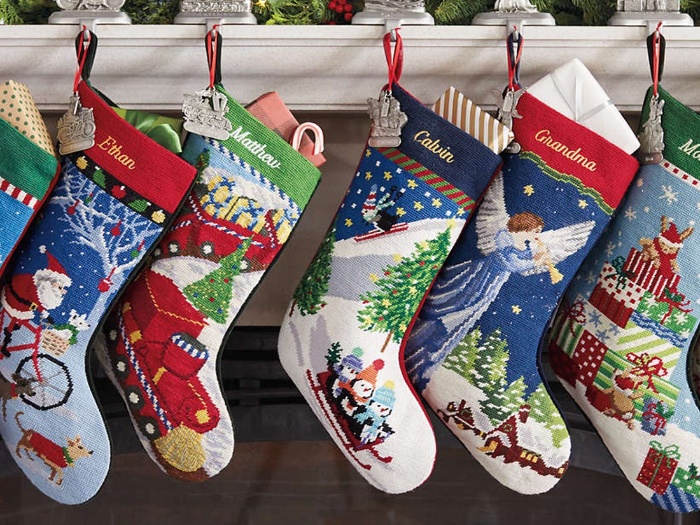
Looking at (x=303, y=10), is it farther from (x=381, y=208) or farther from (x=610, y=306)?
(x=610, y=306)

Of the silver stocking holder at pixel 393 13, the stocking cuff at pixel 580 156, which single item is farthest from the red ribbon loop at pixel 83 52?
the stocking cuff at pixel 580 156

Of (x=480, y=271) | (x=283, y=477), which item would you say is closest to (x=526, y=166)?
(x=480, y=271)

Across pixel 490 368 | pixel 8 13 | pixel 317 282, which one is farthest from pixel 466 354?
pixel 8 13

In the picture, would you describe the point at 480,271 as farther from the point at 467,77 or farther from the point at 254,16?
the point at 254,16

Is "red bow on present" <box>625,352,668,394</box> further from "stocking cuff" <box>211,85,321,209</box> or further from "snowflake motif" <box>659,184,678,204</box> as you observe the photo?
"stocking cuff" <box>211,85,321,209</box>

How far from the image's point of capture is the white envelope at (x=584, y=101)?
120cm

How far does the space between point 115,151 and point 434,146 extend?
45 cm

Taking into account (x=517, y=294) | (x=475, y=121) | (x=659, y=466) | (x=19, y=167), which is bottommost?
(x=659, y=466)

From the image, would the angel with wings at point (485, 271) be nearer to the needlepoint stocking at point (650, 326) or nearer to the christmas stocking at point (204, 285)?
the needlepoint stocking at point (650, 326)

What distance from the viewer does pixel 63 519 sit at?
151cm

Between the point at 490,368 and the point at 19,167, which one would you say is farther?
the point at 490,368

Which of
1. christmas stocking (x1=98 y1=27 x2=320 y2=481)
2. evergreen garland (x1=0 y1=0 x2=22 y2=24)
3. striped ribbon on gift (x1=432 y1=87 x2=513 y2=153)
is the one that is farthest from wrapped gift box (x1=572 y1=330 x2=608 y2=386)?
evergreen garland (x1=0 y1=0 x2=22 y2=24)

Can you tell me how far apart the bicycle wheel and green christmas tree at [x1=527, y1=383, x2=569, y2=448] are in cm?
70

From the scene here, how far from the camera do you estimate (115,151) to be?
1188mm
